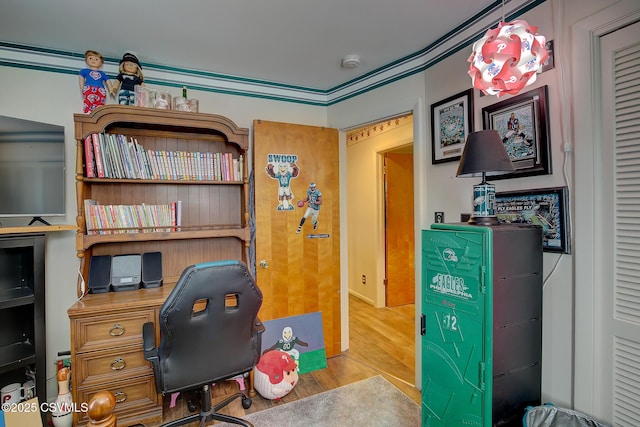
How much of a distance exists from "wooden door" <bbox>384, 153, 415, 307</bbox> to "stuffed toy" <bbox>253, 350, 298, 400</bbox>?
2.46 metres

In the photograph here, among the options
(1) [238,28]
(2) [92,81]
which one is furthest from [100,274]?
(1) [238,28]

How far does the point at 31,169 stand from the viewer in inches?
74.0

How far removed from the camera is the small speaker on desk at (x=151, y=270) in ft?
7.36

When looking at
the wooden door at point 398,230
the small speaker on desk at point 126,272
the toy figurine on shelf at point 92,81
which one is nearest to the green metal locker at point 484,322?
the small speaker on desk at point 126,272

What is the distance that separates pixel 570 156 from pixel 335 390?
6.96ft

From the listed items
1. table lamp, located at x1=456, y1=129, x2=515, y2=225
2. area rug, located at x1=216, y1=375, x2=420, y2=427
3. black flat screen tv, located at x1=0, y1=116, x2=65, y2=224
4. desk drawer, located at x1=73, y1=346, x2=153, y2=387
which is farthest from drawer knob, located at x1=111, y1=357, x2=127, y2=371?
table lamp, located at x1=456, y1=129, x2=515, y2=225

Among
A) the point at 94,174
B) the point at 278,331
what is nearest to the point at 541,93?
the point at 278,331

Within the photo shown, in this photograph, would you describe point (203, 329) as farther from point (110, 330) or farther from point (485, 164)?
point (485, 164)

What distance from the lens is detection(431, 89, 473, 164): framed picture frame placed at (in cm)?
194

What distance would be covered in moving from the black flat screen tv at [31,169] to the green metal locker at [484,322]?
2331mm

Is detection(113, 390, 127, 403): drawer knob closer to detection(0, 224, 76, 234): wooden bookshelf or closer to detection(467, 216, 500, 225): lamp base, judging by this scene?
detection(0, 224, 76, 234): wooden bookshelf

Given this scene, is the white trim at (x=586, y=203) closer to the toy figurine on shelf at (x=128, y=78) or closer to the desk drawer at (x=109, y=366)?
the desk drawer at (x=109, y=366)

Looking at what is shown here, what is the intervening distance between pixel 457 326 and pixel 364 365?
1.53m

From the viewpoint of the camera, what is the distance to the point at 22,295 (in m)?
1.79
